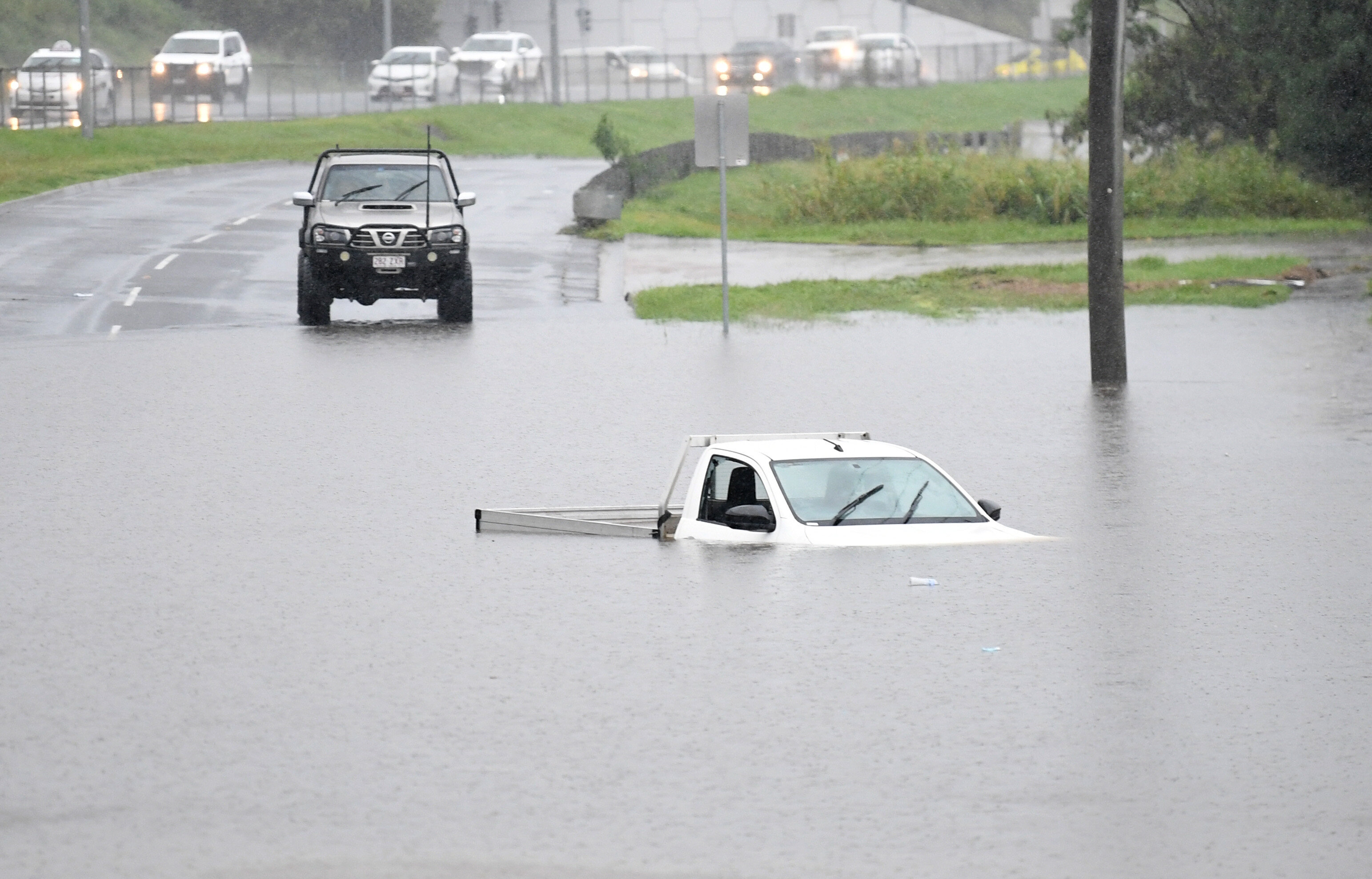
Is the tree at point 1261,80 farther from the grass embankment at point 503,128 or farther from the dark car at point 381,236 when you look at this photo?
the dark car at point 381,236

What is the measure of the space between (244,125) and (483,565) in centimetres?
5443

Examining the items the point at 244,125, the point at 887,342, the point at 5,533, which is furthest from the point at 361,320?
the point at 244,125

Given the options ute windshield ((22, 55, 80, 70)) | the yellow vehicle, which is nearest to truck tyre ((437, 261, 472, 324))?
ute windshield ((22, 55, 80, 70))

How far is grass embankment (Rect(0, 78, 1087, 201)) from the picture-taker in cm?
5556

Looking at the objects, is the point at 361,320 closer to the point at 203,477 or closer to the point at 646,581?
the point at 203,477

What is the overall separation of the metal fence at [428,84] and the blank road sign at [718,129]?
86.4 feet

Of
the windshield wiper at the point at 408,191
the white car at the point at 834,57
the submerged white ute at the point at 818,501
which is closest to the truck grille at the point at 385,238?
the windshield wiper at the point at 408,191

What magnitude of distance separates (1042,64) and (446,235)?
8245cm

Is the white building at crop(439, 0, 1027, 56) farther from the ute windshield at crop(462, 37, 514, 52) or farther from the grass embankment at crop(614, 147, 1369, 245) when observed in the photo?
the grass embankment at crop(614, 147, 1369, 245)

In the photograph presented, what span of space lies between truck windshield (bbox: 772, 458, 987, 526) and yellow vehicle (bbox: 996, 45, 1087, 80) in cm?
8998

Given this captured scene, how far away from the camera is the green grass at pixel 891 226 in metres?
43.4

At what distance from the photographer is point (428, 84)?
7844cm

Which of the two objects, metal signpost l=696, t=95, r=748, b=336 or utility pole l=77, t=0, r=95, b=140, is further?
utility pole l=77, t=0, r=95, b=140

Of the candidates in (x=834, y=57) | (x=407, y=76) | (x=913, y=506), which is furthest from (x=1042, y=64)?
(x=913, y=506)
